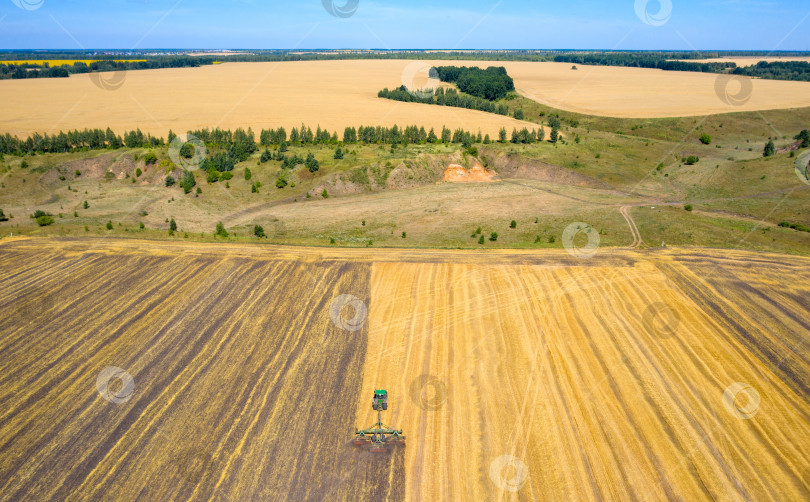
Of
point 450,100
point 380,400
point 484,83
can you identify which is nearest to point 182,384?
point 380,400

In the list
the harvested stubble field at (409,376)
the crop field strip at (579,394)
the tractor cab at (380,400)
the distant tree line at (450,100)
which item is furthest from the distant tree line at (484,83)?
the tractor cab at (380,400)

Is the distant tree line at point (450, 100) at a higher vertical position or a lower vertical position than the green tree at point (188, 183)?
higher

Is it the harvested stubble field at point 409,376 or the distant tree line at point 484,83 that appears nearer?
the harvested stubble field at point 409,376

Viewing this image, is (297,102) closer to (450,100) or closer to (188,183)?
(450,100)

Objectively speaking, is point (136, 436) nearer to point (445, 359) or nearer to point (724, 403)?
point (445, 359)

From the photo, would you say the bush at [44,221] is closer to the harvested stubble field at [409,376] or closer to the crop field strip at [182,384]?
the harvested stubble field at [409,376]

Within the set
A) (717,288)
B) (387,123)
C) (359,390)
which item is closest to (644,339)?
(717,288)

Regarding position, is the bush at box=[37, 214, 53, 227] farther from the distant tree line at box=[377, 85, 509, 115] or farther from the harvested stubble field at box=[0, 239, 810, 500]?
the distant tree line at box=[377, 85, 509, 115]

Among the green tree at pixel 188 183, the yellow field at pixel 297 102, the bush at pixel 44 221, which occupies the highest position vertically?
the yellow field at pixel 297 102
